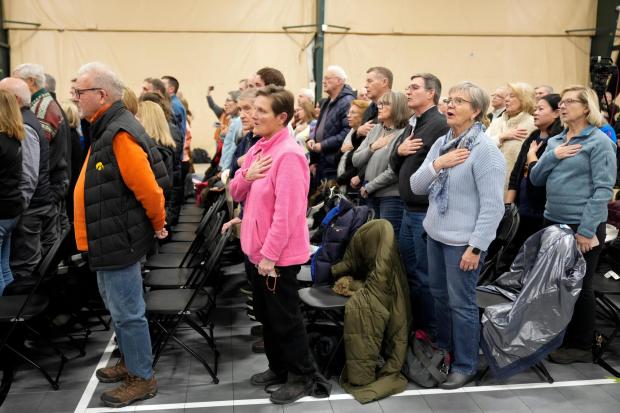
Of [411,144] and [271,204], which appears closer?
[271,204]

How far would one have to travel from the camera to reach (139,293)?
8.59ft

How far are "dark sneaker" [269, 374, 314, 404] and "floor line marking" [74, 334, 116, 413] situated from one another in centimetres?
87

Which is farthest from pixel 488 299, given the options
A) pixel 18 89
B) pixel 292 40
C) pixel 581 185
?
pixel 292 40

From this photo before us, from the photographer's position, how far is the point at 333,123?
4.73 meters

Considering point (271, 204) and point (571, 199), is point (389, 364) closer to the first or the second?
point (271, 204)

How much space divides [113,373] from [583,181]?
264 centimetres

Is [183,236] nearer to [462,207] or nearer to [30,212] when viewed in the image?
[30,212]

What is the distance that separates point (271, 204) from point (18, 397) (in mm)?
1558

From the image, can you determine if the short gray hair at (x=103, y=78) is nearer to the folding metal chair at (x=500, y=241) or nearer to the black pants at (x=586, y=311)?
the folding metal chair at (x=500, y=241)

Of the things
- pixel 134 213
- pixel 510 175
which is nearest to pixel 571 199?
pixel 510 175

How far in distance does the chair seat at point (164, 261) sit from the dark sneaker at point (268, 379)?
100 cm

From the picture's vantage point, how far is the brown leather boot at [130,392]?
8.70 feet

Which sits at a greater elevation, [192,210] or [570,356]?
[192,210]

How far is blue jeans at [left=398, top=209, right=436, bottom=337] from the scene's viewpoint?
312 cm
